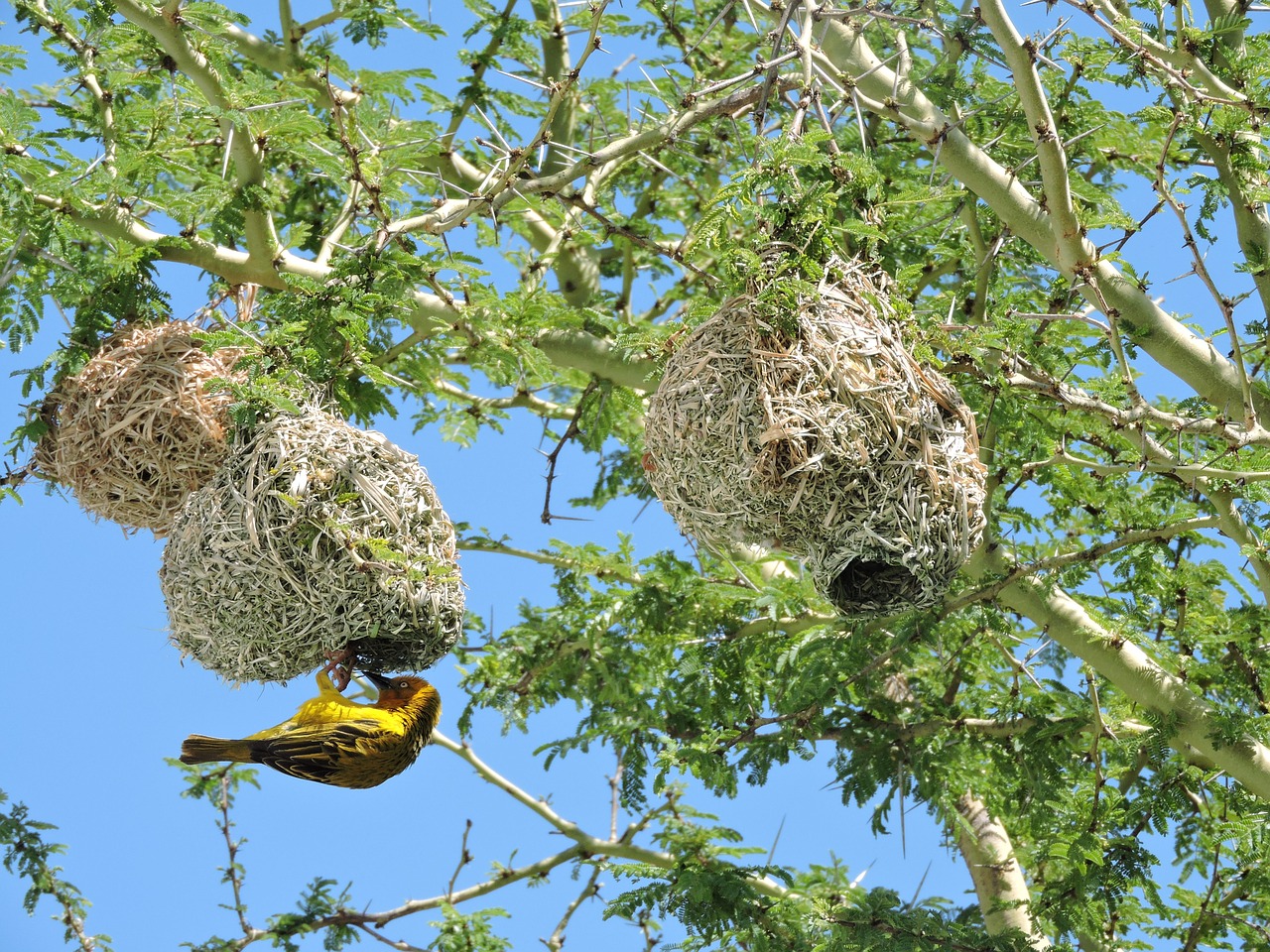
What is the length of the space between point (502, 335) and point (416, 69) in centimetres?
99

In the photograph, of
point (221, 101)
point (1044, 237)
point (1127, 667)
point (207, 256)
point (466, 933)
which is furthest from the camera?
point (466, 933)

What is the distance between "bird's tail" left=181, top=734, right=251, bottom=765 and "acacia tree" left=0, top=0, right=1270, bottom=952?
34.2 inches

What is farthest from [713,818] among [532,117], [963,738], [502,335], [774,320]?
[774,320]

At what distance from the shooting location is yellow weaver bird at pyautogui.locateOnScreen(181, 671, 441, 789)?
11.2 ft

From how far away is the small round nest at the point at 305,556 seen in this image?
11.3 ft

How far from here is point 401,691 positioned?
147 inches

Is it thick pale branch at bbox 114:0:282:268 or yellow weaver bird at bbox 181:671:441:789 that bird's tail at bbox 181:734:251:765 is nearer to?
yellow weaver bird at bbox 181:671:441:789

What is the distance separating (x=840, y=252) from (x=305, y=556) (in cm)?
146

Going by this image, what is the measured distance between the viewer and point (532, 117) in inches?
248

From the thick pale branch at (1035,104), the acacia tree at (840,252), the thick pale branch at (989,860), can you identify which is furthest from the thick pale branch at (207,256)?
the thick pale branch at (989,860)

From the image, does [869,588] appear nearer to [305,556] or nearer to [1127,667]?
[305,556]

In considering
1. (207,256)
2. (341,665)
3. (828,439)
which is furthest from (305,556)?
(207,256)

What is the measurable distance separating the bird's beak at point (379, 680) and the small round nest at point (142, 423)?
0.65 meters

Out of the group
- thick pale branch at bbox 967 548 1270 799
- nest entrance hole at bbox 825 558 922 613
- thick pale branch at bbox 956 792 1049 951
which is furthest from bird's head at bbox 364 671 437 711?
thick pale branch at bbox 956 792 1049 951
